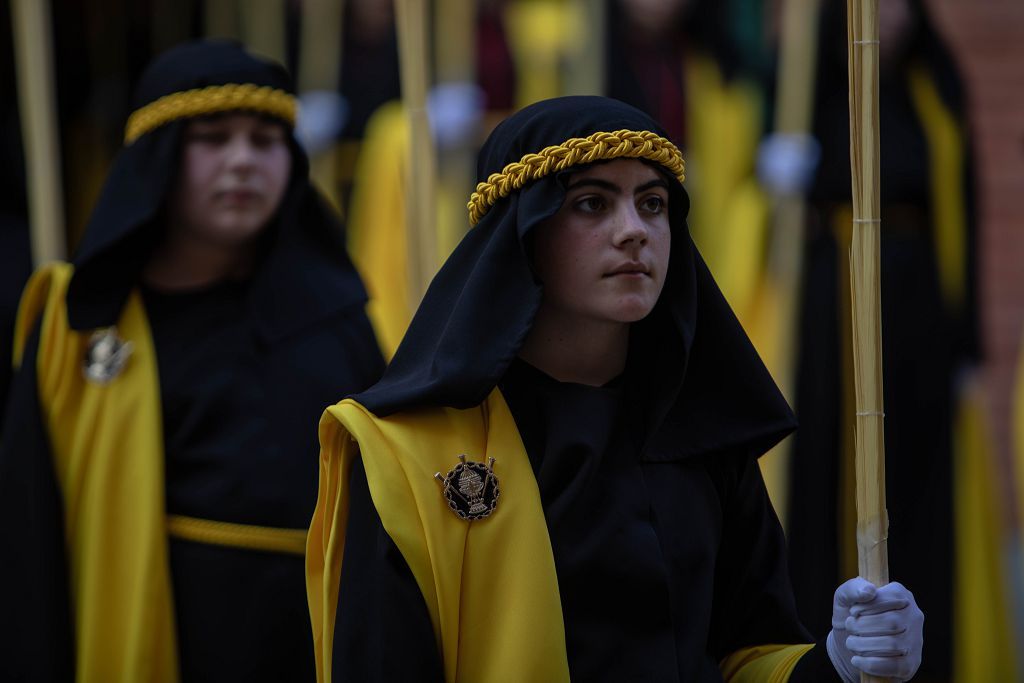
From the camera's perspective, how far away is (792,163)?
21.1 feet

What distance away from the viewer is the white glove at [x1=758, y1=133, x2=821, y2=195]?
643 cm

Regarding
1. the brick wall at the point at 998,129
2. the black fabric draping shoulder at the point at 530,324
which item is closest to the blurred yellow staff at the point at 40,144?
the black fabric draping shoulder at the point at 530,324

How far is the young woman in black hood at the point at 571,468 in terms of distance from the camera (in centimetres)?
293

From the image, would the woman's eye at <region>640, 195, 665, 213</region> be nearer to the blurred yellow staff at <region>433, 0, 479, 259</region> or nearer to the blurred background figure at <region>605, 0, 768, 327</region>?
the blurred yellow staff at <region>433, 0, 479, 259</region>

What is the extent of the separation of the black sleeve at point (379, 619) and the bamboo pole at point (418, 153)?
1.26 metres

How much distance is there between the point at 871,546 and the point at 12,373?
99.2 inches

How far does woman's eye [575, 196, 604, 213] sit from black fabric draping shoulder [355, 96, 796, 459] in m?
0.06

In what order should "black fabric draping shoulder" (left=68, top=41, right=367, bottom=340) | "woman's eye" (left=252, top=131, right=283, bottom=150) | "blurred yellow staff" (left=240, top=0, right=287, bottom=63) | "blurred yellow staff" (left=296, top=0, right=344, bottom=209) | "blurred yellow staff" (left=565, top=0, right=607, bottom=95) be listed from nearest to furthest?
"black fabric draping shoulder" (left=68, top=41, right=367, bottom=340)
"woman's eye" (left=252, top=131, right=283, bottom=150)
"blurred yellow staff" (left=565, top=0, right=607, bottom=95)
"blurred yellow staff" (left=296, top=0, right=344, bottom=209)
"blurred yellow staff" (left=240, top=0, right=287, bottom=63)

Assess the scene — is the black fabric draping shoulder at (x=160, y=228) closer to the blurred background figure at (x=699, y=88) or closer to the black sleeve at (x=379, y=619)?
the black sleeve at (x=379, y=619)

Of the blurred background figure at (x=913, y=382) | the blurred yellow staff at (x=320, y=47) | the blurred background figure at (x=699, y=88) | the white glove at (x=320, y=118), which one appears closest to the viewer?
the blurred background figure at (x=913, y=382)

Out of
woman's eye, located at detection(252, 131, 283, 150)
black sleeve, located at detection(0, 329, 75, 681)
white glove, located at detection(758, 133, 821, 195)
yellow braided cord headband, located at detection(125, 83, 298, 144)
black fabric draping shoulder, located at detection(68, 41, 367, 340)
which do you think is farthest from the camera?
white glove, located at detection(758, 133, 821, 195)

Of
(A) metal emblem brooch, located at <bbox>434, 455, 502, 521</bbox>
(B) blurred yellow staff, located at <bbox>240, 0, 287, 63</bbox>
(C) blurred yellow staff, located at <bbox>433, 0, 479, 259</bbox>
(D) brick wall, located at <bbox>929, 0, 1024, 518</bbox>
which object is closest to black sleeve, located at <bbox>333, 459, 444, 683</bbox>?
(A) metal emblem brooch, located at <bbox>434, 455, 502, 521</bbox>

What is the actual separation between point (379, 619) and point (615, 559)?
1.39ft

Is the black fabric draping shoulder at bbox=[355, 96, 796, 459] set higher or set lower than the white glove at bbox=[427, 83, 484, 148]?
lower
